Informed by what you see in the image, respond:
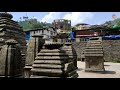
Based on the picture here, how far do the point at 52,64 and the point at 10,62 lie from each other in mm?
1246

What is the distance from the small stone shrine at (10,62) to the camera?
19.0 ft

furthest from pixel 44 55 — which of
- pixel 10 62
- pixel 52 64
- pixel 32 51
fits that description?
pixel 32 51

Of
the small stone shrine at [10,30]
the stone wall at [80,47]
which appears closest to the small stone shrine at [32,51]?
the small stone shrine at [10,30]

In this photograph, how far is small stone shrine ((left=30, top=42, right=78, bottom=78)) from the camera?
570 cm

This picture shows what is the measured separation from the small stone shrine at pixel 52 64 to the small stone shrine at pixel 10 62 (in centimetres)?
53

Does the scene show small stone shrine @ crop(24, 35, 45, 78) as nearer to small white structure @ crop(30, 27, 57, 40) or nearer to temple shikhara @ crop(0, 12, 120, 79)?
temple shikhara @ crop(0, 12, 120, 79)

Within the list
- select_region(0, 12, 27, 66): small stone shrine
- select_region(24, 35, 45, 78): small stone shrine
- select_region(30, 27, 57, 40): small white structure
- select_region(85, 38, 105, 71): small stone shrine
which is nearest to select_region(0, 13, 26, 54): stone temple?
select_region(0, 12, 27, 66): small stone shrine

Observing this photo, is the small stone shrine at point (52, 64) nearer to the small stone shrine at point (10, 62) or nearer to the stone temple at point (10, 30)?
the small stone shrine at point (10, 62)

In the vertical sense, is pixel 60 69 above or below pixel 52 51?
below
